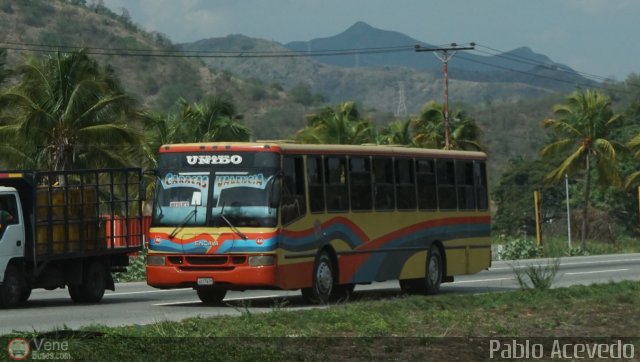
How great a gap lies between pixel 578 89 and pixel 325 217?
56798mm

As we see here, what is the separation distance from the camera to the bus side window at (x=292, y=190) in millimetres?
23281

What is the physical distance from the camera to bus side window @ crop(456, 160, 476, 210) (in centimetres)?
2939

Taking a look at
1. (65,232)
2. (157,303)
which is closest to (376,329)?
(157,303)

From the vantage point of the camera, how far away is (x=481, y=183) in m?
30.5

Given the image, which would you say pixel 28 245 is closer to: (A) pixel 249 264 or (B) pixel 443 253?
(A) pixel 249 264

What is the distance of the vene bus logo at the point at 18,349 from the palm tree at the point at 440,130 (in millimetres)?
67737

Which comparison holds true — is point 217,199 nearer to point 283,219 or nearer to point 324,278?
point 283,219

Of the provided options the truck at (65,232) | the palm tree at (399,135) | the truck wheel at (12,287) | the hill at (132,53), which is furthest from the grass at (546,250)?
the hill at (132,53)

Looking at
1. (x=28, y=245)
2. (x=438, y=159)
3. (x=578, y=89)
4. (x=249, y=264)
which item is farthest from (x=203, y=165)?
(x=578, y=89)

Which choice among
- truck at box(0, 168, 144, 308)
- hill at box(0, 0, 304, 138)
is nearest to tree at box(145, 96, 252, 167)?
truck at box(0, 168, 144, 308)

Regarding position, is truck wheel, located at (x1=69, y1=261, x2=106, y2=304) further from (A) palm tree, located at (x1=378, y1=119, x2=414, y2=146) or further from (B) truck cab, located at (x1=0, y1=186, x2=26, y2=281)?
(A) palm tree, located at (x1=378, y1=119, x2=414, y2=146)

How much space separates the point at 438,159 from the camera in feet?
94.0

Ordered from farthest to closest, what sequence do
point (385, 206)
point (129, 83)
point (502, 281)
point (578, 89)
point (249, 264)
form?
1. point (129, 83)
2. point (578, 89)
3. point (502, 281)
4. point (385, 206)
5. point (249, 264)

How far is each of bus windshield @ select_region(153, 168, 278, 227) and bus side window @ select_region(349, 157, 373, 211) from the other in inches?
106
